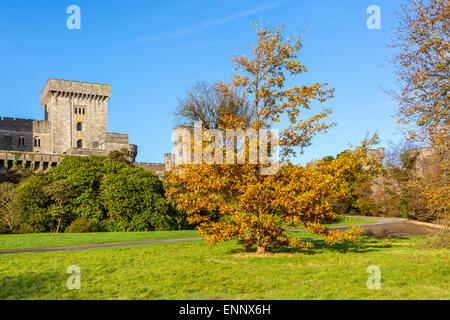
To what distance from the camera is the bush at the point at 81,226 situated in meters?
25.4

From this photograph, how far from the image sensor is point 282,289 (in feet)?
26.6

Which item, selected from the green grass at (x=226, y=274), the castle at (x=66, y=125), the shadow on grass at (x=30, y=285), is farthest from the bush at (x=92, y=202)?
the castle at (x=66, y=125)

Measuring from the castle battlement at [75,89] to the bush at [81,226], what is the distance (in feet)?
148

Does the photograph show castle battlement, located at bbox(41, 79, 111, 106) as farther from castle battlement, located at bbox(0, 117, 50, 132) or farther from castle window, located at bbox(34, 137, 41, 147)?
castle window, located at bbox(34, 137, 41, 147)

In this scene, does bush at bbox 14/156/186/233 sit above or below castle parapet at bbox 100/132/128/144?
below

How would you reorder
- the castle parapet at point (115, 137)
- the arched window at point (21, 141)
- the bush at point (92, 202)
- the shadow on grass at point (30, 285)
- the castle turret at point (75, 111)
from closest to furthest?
the shadow on grass at point (30, 285) < the bush at point (92, 202) < the castle parapet at point (115, 137) < the arched window at point (21, 141) < the castle turret at point (75, 111)

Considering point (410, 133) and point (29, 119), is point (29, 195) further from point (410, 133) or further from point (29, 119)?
point (29, 119)

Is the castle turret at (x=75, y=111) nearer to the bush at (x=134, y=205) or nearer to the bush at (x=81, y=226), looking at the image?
the bush at (x=134, y=205)

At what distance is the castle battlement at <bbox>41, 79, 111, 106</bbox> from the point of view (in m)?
65.4

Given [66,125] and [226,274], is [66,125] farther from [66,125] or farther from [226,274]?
[226,274]

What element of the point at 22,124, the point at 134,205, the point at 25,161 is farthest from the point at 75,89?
the point at 134,205

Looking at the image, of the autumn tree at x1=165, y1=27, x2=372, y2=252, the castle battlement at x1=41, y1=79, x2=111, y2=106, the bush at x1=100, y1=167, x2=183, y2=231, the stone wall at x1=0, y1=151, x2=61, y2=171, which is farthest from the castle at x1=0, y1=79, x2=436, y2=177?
the autumn tree at x1=165, y1=27, x2=372, y2=252
